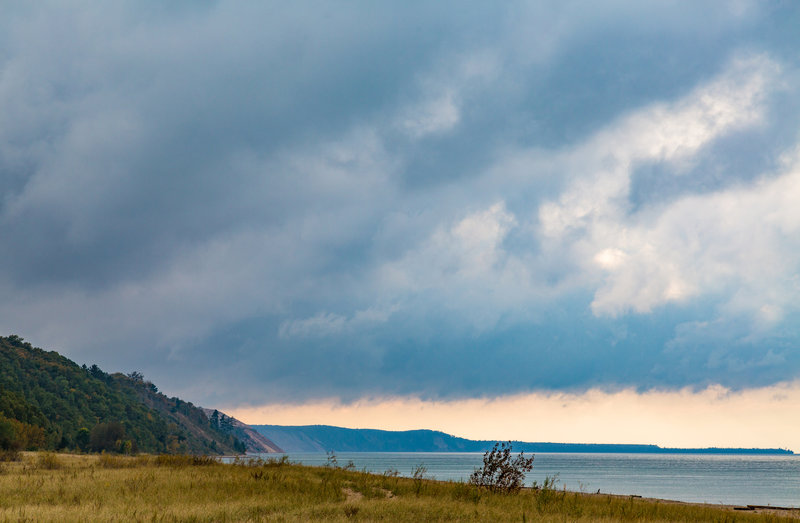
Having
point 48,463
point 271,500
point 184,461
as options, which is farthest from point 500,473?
point 48,463

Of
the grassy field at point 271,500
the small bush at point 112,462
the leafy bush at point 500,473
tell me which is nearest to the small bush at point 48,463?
the small bush at point 112,462

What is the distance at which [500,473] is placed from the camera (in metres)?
24.6

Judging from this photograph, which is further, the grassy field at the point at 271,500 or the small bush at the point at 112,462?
the small bush at the point at 112,462

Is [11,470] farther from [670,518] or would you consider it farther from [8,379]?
[8,379]

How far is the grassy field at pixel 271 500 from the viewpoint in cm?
1688

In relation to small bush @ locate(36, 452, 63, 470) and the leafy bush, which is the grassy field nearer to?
the leafy bush

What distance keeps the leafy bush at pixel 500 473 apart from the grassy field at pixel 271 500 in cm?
104

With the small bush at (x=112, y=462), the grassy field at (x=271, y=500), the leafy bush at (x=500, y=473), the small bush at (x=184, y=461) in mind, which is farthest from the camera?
the small bush at (x=112, y=462)

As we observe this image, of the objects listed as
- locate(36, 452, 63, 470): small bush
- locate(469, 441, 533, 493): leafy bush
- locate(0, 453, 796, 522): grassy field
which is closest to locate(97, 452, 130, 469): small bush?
locate(36, 452, 63, 470): small bush

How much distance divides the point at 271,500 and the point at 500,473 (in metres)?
9.81

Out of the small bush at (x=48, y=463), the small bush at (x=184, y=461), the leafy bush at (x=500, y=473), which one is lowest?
the small bush at (x=48, y=463)

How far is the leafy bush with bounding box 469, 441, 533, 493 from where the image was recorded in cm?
2411

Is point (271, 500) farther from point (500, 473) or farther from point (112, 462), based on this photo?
point (112, 462)

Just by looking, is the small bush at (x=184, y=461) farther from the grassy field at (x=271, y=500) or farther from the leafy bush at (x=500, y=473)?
the leafy bush at (x=500, y=473)
